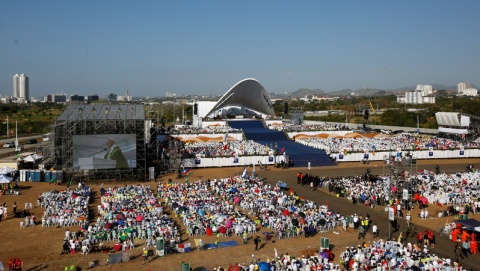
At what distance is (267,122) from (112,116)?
33.6 meters

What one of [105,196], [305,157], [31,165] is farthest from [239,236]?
[31,165]

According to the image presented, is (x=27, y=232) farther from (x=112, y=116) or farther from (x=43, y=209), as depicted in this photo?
(x=112, y=116)

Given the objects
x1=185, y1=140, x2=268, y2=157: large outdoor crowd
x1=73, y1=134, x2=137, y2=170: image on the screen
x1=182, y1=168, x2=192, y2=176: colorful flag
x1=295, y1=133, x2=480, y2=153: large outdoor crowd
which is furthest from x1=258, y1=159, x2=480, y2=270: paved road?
x1=73, y1=134, x2=137, y2=170: image on the screen

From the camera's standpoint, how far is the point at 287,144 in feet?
141

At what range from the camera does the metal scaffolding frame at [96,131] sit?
28812 millimetres

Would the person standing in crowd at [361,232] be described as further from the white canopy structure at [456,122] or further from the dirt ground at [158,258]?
the white canopy structure at [456,122]

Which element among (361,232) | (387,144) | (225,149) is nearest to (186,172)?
(225,149)

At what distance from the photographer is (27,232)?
1798 centimetres

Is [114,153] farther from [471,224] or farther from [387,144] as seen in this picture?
[387,144]

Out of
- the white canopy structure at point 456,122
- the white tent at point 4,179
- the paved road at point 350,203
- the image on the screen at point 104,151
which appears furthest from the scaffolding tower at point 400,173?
the white canopy structure at point 456,122

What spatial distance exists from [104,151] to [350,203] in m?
15.8

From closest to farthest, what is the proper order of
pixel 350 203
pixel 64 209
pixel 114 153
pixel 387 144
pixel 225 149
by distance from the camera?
1. pixel 64 209
2. pixel 350 203
3. pixel 114 153
4. pixel 225 149
5. pixel 387 144

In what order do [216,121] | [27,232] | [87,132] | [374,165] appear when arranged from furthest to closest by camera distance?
[216,121], [374,165], [87,132], [27,232]

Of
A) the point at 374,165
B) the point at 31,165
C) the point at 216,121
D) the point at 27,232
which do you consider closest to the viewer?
the point at 27,232
